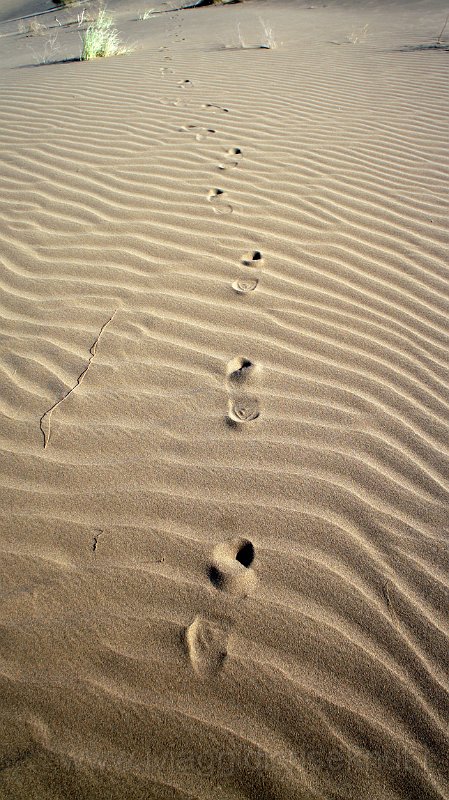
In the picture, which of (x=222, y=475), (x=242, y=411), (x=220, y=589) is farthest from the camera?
(x=242, y=411)

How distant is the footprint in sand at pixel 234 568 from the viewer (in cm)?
151

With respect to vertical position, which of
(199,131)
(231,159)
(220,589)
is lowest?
(220,589)

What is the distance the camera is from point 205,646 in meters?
1.40

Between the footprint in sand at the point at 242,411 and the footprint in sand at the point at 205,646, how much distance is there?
2.52 ft

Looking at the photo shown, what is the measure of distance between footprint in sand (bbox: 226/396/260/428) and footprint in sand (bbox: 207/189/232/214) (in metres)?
1.65

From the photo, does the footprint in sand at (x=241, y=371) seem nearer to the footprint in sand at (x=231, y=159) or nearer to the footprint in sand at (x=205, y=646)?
the footprint in sand at (x=205, y=646)

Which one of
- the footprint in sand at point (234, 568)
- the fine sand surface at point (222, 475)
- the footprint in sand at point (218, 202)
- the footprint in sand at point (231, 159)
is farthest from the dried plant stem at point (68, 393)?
the footprint in sand at point (231, 159)

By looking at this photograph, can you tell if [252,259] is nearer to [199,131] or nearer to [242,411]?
[242,411]

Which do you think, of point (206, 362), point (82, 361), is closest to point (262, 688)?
point (206, 362)

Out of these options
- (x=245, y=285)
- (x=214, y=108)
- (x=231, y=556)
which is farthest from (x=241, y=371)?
(x=214, y=108)

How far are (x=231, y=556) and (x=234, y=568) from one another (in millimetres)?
43

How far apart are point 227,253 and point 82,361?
3.68 ft

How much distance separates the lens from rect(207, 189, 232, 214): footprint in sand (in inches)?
126

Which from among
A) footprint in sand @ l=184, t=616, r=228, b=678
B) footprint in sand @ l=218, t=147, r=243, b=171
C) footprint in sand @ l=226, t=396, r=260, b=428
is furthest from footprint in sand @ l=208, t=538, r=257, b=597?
footprint in sand @ l=218, t=147, r=243, b=171
